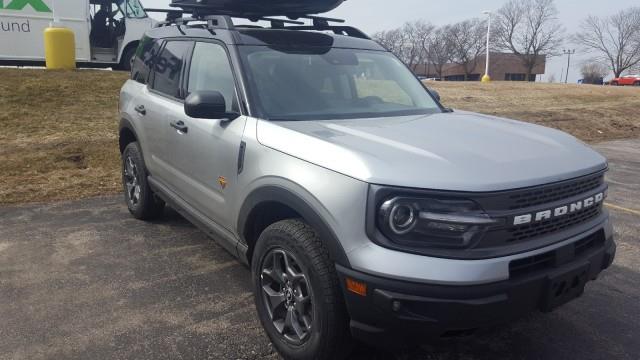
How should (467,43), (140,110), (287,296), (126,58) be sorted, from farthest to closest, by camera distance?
(467,43) < (126,58) < (140,110) < (287,296)

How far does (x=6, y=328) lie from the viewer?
10.7ft

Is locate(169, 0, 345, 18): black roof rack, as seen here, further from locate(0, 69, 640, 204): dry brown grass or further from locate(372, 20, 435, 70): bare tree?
locate(372, 20, 435, 70): bare tree

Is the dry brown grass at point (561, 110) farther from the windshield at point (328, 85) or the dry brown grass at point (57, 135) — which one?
the windshield at point (328, 85)

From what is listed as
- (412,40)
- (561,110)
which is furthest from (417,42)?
(561,110)

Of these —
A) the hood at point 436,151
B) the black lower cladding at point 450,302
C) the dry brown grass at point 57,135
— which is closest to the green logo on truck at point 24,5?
the dry brown grass at point 57,135

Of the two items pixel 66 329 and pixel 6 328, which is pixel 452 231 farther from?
Result: pixel 6 328

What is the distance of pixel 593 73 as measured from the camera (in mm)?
81000

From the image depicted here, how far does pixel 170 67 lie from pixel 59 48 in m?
12.1

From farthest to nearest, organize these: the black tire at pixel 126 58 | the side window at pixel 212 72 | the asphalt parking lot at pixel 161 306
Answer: the black tire at pixel 126 58
the side window at pixel 212 72
the asphalt parking lot at pixel 161 306

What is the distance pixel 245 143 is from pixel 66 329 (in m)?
1.61

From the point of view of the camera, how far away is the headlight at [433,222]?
234 cm

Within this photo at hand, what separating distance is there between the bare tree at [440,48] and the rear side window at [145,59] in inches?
3076

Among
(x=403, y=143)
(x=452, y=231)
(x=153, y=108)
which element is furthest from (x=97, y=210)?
(x=452, y=231)

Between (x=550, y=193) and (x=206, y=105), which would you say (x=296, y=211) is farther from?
(x=550, y=193)
